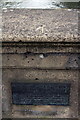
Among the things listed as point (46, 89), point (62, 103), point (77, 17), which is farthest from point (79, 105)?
point (77, 17)

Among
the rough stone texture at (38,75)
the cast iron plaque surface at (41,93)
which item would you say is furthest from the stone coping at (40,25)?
the cast iron plaque surface at (41,93)

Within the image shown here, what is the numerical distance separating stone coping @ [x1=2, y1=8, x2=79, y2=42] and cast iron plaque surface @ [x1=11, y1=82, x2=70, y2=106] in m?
0.39

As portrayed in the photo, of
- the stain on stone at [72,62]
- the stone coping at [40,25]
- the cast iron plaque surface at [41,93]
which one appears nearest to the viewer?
the stone coping at [40,25]

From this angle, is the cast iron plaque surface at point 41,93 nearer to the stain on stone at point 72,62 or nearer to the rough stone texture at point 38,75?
the rough stone texture at point 38,75

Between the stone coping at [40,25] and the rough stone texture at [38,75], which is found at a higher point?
the stone coping at [40,25]

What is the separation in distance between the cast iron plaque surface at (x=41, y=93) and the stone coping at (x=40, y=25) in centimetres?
39

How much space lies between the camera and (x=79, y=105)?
86.7 inches

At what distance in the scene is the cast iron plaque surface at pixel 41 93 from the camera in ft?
6.90

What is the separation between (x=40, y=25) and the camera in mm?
2088

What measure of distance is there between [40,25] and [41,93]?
51 cm

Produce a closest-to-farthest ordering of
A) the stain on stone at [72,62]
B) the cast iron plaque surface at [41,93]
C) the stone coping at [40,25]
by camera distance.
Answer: the stone coping at [40,25] → the stain on stone at [72,62] → the cast iron plaque surface at [41,93]

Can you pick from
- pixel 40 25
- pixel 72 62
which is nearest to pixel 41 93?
pixel 72 62

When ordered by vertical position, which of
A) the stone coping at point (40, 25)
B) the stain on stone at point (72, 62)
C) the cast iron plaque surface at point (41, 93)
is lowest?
the cast iron plaque surface at point (41, 93)

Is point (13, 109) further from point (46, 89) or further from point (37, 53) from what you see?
point (37, 53)
